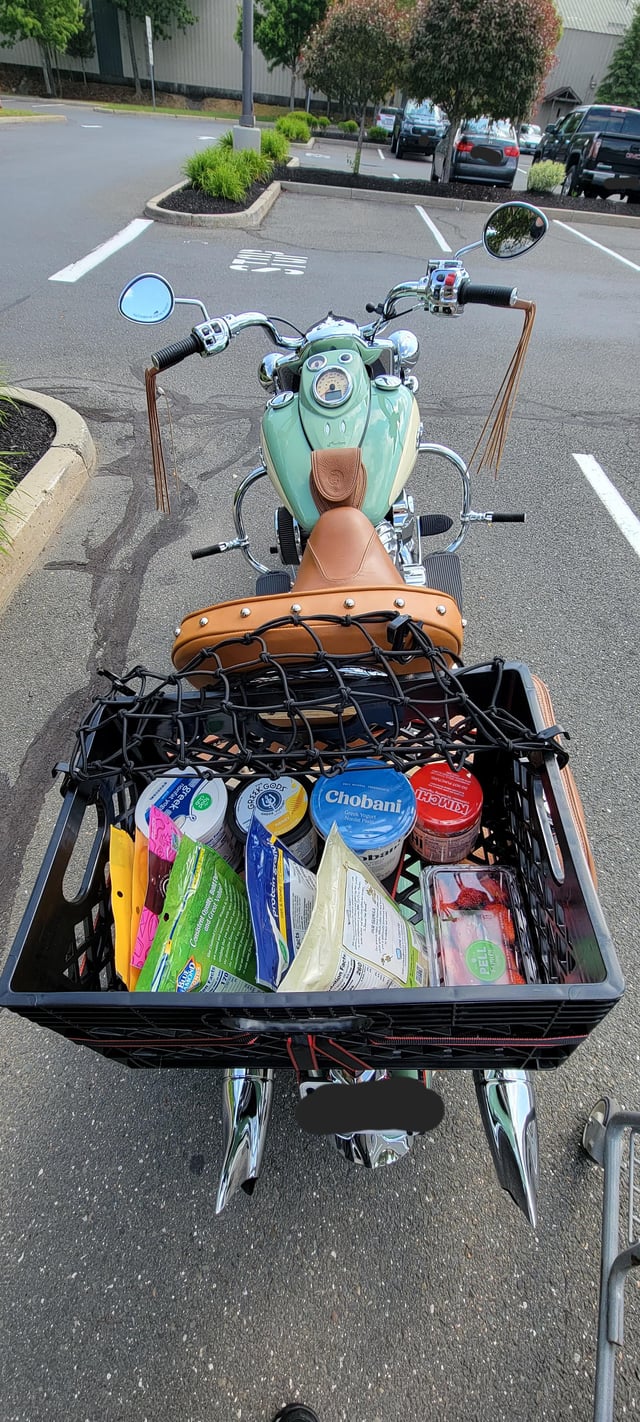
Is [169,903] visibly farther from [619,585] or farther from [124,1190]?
[619,585]

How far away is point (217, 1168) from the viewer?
1.57m

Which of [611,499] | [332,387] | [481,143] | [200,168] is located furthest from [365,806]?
[481,143]

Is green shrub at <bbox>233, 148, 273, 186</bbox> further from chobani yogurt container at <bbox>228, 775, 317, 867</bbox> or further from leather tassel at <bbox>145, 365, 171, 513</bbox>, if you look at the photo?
chobani yogurt container at <bbox>228, 775, 317, 867</bbox>

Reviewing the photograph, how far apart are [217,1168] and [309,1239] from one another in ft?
0.81

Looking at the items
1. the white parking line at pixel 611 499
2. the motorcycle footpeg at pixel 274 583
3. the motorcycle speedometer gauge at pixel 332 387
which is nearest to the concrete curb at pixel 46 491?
the motorcycle footpeg at pixel 274 583

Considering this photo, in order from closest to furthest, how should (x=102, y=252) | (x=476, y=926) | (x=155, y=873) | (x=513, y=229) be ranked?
(x=155, y=873), (x=476, y=926), (x=513, y=229), (x=102, y=252)

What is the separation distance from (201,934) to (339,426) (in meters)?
1.32

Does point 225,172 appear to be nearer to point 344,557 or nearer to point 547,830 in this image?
point 344,557

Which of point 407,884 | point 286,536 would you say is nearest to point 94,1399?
point 407,884

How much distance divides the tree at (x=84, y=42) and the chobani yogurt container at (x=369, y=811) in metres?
47.4

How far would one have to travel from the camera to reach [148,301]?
6.63 feet

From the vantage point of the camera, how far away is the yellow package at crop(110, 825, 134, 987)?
3.73ft

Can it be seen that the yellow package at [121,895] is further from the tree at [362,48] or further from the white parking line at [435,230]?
the tree at [362,48]

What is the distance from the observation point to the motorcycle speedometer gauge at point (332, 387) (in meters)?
1.80
